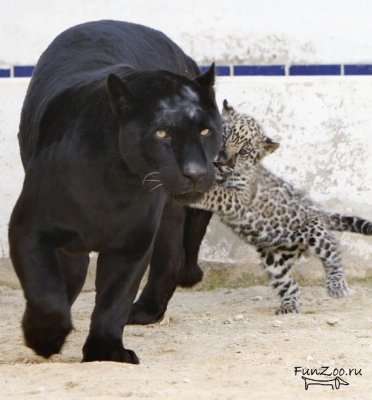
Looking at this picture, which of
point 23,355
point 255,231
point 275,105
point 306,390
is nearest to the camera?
point 306,390

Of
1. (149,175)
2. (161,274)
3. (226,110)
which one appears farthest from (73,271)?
(226,110)

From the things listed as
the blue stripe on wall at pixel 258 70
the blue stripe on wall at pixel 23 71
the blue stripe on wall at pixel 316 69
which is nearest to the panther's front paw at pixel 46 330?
the blue stripe on wall at pixel 23 71

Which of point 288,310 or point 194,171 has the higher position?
point 194,171

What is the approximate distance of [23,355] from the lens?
6.29m

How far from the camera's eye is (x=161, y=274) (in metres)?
7.39

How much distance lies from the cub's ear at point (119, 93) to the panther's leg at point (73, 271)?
113cm

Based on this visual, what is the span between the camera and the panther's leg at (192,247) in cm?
777

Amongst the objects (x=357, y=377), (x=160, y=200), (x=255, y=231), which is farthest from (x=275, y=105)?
(x=357, y=377)

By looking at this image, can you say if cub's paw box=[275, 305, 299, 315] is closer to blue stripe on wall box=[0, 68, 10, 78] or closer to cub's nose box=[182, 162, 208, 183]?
blue stripe on wall box=[0, 68, 10, 78]

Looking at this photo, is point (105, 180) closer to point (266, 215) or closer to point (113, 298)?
point (113, 298)

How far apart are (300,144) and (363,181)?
17.5 inches

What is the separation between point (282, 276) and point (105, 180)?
2264mm

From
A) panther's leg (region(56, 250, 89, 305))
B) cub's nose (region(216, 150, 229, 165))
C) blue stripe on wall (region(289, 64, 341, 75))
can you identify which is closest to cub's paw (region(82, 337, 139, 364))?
panther's leg (region(56, 250, 89, 305))

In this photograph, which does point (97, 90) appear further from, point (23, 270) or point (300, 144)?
point (300, 144)
